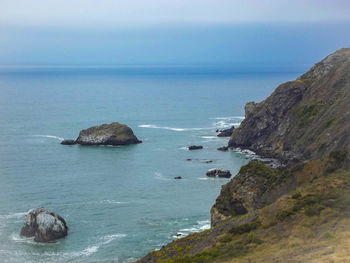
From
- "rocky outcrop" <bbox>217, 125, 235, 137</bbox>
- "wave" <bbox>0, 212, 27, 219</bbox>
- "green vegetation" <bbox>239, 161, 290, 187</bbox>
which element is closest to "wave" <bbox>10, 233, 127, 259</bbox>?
"wave" <bbox>0, 212, 27, 219</bbox>

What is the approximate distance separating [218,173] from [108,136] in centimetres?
4145

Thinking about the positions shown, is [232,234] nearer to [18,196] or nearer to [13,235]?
[13,235]

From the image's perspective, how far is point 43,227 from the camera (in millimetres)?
64750

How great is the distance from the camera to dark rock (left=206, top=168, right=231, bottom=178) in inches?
3780

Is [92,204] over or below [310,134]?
below

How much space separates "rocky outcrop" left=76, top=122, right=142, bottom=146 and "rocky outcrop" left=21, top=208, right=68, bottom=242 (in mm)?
63824

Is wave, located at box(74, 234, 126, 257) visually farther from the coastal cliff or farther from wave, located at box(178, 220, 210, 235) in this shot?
the coastal cliff

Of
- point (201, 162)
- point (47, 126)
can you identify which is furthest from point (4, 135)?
point (201, 162)

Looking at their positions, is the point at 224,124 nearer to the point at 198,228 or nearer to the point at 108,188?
the point at 108,188

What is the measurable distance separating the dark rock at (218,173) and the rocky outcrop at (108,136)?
3741 cm

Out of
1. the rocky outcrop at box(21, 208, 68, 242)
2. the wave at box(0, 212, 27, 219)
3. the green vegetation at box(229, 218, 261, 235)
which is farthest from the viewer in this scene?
the wave at box(0, 212, 27, 219)

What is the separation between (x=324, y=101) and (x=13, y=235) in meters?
72.5

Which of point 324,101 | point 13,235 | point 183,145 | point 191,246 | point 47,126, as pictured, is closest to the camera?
point 191,246

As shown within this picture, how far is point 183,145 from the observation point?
12838 centimetres
